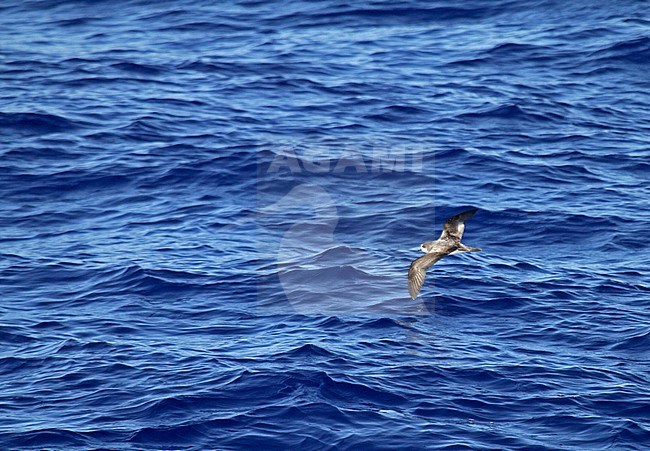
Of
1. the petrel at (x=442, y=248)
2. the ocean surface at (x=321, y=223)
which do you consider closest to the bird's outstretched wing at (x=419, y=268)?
the petrel at (x=442, y=248)

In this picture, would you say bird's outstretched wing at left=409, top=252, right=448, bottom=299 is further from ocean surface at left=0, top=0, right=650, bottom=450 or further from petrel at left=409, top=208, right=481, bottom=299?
ocean surface at left=0, top=0, right=650, bottom=450

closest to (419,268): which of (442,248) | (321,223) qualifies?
(442,248)

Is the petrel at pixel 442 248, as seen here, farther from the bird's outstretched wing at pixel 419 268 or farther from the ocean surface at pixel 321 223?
the ocean surface at pixel 321 223

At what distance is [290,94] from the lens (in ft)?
85.5

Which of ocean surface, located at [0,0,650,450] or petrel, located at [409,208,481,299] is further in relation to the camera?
ocean surface, located at [0,0,650,450]

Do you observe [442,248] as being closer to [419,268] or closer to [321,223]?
[419,268]

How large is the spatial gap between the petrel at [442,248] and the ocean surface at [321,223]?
1625mm

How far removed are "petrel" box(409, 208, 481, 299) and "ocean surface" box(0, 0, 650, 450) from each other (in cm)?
163

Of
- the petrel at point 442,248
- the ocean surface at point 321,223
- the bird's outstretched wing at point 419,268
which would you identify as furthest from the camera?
the ocean surface at point 321,223

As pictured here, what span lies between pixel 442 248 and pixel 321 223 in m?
6.42

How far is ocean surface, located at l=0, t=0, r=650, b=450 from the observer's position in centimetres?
1452

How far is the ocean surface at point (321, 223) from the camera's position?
14516 mm

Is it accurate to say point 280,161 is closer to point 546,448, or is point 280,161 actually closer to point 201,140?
point 201,140

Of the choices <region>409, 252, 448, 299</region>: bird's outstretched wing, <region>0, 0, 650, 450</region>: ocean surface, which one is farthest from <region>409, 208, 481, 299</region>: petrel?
<region>0, 0, 650, 450</region>: ocean surface
